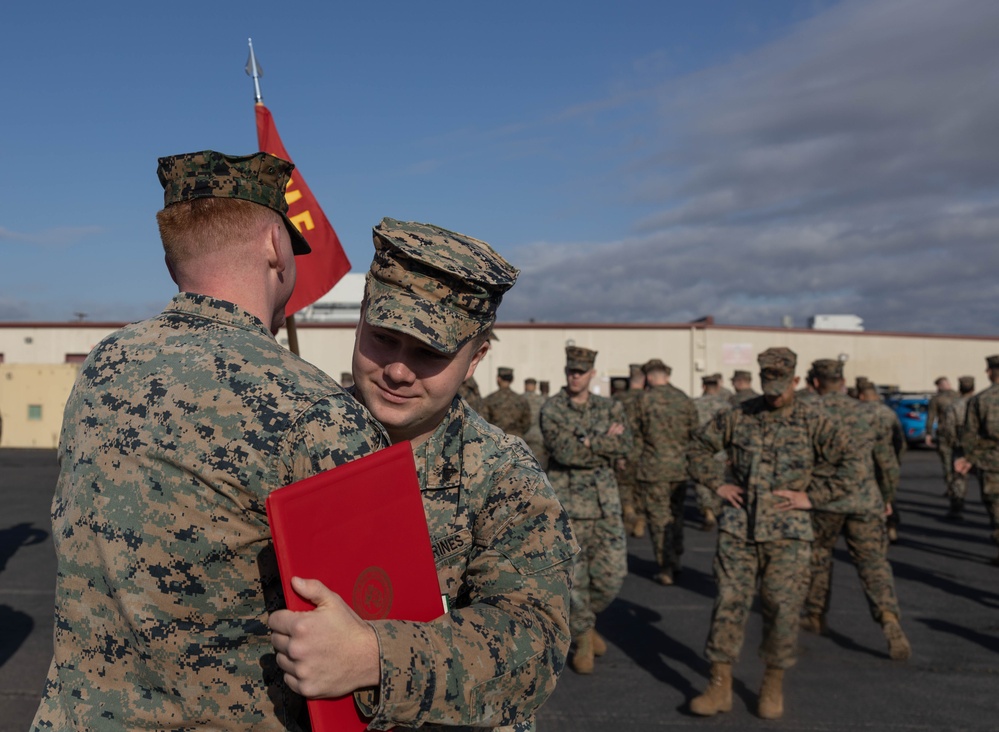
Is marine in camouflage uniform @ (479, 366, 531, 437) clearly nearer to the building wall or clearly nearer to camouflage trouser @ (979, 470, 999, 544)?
camouflage trouser @ (979, 470, 999, 544)

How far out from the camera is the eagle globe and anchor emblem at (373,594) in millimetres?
1465

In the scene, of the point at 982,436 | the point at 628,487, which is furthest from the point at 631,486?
the point at 982,436

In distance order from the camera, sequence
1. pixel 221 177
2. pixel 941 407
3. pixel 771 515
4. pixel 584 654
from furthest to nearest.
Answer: pixel 941 407 < pixel 584 654 < pixel 771 515 < pixel 221 177

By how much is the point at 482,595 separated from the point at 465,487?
0.28m

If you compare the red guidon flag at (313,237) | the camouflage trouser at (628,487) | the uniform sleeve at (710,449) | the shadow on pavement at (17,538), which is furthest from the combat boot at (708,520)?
the shadow on pavement at (17,538)

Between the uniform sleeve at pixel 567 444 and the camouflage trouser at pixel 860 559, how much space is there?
180 cm

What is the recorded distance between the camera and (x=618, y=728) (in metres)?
5.14

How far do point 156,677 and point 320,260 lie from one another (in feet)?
15.4

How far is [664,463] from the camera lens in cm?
1003

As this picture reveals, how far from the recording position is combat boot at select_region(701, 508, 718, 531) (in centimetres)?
1285

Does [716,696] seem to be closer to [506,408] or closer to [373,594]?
[373,594]

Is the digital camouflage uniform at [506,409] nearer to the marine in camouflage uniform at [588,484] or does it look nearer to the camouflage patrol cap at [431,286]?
the marine in camouflage uniform at [588,484]

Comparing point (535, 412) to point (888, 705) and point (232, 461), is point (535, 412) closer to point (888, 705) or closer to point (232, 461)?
point (888, 705)

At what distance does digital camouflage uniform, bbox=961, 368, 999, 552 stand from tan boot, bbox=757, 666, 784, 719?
4.77 m
